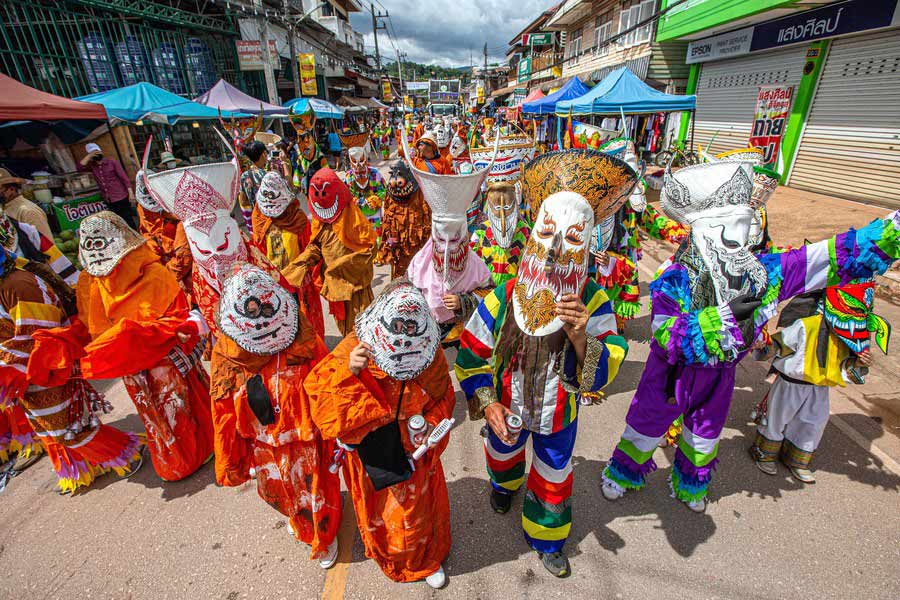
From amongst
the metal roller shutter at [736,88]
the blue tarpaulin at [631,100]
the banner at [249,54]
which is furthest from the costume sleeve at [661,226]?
the banner at [249,54]

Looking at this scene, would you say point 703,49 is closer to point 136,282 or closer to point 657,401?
point 657,401

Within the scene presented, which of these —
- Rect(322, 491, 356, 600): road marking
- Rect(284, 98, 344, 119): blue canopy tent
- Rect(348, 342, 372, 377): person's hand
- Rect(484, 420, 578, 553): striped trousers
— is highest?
Rect(284, 98, 344, 119): blue canopy tent

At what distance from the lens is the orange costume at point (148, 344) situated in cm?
247

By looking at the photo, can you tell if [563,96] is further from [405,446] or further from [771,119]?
[405,446]

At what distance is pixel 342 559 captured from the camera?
246 centimetres

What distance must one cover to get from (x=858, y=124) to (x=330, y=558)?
12.2 meters

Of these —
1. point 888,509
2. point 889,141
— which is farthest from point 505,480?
point 889,141

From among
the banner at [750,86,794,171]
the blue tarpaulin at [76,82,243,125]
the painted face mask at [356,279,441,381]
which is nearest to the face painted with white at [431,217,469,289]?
the painted face mask at [356,279,441,381]

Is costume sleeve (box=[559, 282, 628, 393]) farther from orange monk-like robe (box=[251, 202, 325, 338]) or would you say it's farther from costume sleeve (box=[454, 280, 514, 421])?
orange monk-like robe (box=[251, 202, 325, 338])

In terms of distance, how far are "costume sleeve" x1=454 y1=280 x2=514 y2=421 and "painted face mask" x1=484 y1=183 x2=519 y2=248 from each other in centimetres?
149

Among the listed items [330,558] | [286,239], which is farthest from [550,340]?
[286,239]

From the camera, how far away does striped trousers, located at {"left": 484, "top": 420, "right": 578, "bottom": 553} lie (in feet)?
6.98

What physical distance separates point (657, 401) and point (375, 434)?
178 cm

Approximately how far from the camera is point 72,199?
7242 millimetres
